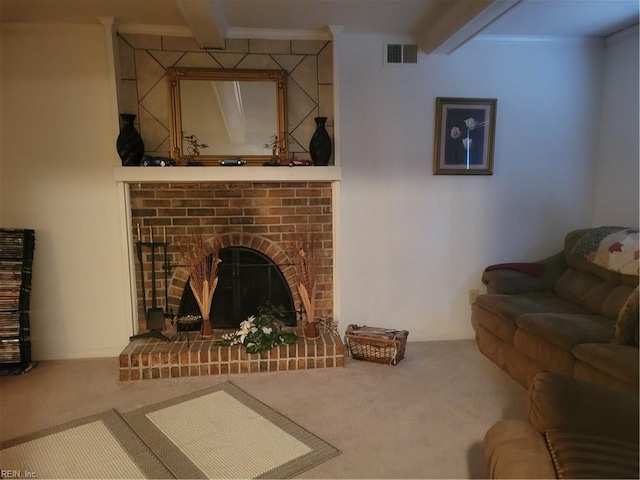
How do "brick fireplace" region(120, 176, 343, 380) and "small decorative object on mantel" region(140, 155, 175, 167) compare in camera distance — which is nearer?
"small decorative object on mantel" region(140, 155, 175, 167)

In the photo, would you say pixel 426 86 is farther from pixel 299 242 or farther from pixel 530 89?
pixel 299 242

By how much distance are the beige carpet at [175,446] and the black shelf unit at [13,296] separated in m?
0.95

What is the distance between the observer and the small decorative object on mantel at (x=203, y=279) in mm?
2932

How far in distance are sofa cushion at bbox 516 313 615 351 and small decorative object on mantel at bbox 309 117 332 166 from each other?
174 cm

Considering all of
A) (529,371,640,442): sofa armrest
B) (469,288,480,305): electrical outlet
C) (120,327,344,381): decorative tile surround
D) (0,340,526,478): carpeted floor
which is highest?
(529,371,640,442): sofa armrest

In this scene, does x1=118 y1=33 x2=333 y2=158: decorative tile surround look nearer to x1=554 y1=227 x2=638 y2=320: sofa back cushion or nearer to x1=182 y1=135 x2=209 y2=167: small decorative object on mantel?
x1=182 y1=135 x2=209 y2=167: small decorative object on mantel

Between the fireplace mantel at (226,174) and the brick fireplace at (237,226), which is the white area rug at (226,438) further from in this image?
the fireplace mantel at (226,174)

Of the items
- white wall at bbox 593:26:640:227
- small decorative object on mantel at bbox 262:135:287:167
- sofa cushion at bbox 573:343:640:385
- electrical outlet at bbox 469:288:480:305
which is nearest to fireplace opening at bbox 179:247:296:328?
small decorative object on mantel at bbox 262:135:287:167

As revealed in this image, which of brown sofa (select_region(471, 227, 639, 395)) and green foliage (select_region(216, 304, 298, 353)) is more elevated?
brown sofa (select_region(471, 227, 639, 395))

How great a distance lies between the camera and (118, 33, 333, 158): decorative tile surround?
293 centimetres

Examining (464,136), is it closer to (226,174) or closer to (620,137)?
(620,137)

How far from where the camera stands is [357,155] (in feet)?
10.3

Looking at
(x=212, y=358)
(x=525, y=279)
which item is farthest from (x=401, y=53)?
(x=212, y=358)

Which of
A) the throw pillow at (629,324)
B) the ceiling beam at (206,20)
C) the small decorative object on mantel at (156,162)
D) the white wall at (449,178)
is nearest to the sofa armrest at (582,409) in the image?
the throw pillow at (629,324)
